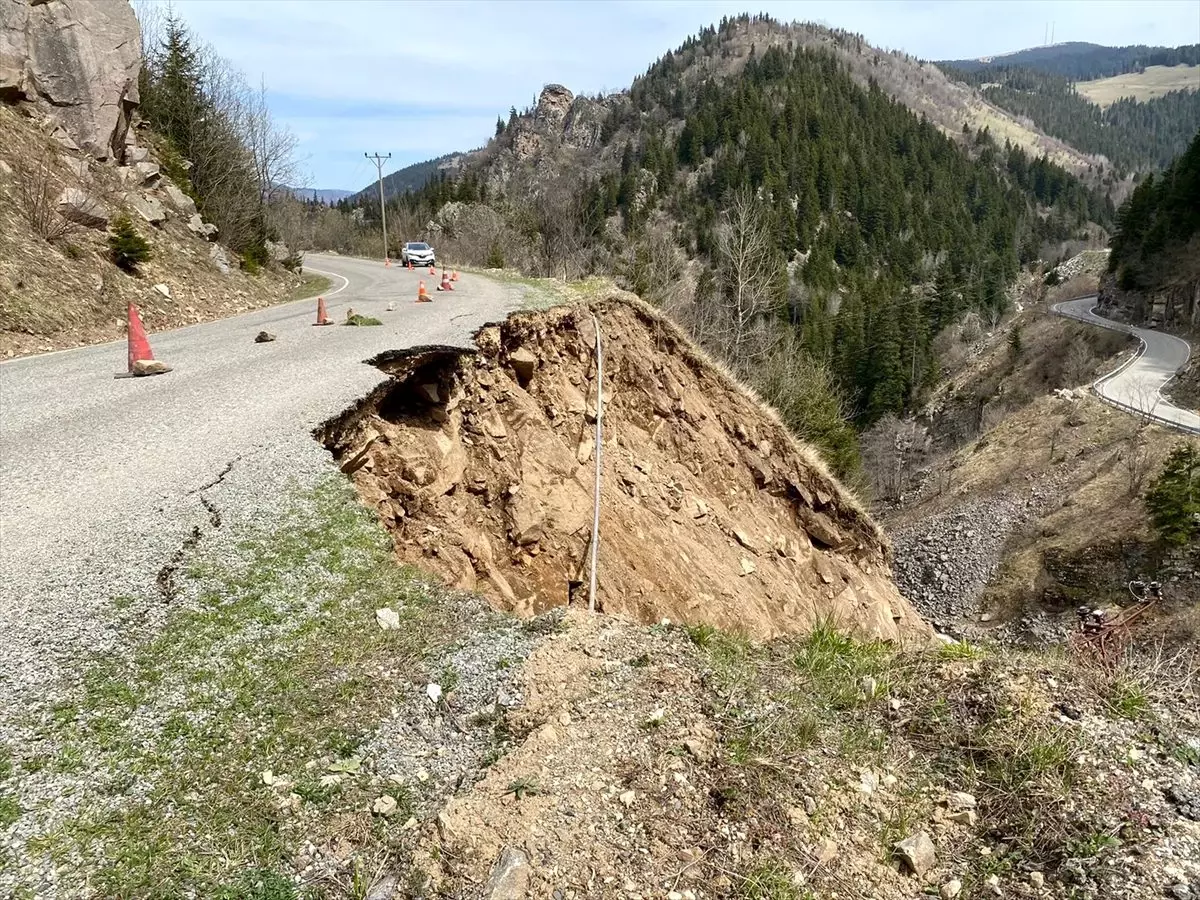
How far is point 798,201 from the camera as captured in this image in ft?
351

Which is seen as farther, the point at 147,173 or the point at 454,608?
the point at 147,173

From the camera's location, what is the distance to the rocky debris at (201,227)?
18000 mm

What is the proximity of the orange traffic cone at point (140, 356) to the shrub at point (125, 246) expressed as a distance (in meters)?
6.64

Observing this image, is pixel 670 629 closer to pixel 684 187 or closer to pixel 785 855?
pixel 785 855

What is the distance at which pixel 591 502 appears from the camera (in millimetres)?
9883

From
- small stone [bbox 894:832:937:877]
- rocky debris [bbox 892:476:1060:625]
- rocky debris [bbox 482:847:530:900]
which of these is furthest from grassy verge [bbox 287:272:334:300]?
rocky debris [bbox 892:476:1060:625]

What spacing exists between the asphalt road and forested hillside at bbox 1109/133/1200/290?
18.2ft

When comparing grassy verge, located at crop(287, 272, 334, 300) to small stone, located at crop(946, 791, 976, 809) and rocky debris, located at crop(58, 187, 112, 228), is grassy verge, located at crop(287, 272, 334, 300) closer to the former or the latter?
rocky debris, located at crop(58, 187, 112, 228)

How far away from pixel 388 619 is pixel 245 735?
1.22 m

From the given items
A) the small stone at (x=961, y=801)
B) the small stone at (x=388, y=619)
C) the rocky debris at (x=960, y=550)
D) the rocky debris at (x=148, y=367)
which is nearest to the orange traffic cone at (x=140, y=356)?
the rocky debris at (x=148, y=367)

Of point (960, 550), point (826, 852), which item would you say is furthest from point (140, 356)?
point (960, 550)

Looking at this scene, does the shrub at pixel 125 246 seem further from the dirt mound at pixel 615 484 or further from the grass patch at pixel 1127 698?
the grass patch at pixel 1127 698

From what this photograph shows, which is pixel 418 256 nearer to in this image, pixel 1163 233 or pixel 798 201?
pixel 1163 233

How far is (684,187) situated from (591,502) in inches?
4307
